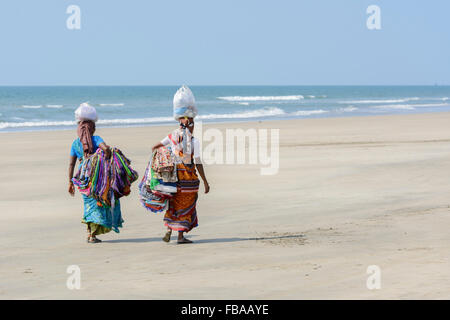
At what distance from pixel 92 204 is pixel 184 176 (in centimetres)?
106

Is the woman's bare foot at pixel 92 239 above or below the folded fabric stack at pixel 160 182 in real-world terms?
below

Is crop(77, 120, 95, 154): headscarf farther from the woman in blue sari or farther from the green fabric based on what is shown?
the green fabric

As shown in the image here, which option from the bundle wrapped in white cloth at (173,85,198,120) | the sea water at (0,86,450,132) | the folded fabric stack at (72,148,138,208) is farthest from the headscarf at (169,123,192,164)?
the sea water at (0,86,450,132)

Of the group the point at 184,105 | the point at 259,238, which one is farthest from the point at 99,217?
the point at 259,238

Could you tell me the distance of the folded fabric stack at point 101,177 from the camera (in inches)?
288

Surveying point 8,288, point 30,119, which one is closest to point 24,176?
point 8,288

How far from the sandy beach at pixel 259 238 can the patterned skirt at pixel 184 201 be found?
0.23 m

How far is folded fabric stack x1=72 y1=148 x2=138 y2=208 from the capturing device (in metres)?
7.30

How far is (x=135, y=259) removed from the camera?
651 cm

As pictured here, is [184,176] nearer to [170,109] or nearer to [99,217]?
[99,217]

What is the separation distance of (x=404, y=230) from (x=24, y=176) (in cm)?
779

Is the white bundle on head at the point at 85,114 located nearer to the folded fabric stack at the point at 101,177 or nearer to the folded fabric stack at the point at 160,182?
the folded fabric stack at the point at 101,177

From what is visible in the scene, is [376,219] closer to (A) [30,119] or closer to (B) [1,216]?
(B) [1,216]

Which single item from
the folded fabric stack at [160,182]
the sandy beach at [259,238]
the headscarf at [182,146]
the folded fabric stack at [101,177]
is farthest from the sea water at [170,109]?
the headscarf at [182,146]
